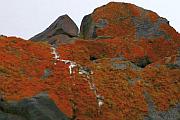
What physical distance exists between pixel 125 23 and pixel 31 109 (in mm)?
14353

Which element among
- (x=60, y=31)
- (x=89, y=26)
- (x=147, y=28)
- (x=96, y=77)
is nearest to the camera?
(x=96, y=77)

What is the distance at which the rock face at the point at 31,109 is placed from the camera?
1805 centimetres

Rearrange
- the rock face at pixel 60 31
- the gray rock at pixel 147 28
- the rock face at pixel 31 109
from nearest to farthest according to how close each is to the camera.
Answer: the rock face at pixel 31 109 < the gray rock at pixel 147 28 < the rock face at pixel 60 31

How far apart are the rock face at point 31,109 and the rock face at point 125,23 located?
Result: 11.4 m

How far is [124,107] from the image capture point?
21641 millimetres

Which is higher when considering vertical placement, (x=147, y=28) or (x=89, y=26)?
(x=89, y=26)

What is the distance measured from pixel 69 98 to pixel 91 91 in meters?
1.34

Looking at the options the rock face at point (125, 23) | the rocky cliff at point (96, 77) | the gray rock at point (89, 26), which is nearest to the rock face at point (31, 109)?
the rocky cliff at point (96, 77)

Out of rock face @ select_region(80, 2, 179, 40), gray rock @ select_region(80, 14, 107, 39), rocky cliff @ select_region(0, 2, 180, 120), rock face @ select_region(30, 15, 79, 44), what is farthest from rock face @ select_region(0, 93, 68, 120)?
gray rock @ select_region(80, 14, 107, 39)

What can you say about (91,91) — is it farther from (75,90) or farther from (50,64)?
(50,64)

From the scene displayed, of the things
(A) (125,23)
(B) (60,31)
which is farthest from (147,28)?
(B) (60,31)

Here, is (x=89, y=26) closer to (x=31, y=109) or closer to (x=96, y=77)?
(x=96, y=77)

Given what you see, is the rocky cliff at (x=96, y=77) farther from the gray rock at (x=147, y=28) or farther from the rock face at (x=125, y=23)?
the rock face at (x=125, y=23)

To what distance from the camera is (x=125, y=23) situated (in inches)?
1217
